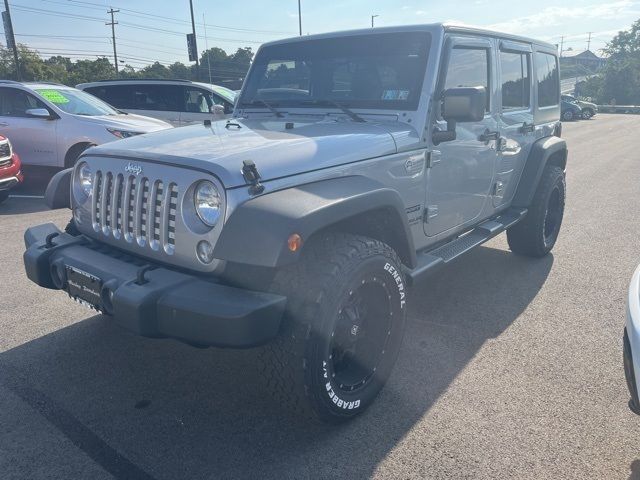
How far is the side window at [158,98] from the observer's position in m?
11.7

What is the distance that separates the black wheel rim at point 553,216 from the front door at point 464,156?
4.74ft

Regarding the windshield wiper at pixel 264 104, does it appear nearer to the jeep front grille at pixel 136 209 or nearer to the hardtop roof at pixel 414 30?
the hardtop roof at pixel 414 30

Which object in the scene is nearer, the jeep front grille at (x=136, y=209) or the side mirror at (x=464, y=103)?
the jeep front grille at (x=136, y=209)

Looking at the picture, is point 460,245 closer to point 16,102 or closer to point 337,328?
point 337,328

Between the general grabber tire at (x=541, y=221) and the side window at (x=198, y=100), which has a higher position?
the side window at (x=198, y=100)

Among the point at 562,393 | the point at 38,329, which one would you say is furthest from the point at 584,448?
the point at 38,329

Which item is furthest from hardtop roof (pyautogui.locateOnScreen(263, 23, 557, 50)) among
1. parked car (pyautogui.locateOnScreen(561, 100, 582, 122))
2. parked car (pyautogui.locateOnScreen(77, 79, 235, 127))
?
parked car (pyautogui.locateOnScreen(561, 100, 582, 122))

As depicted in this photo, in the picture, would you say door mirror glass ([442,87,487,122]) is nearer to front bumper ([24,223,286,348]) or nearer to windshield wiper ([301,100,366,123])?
windshield wiper ([301,100,366,123])

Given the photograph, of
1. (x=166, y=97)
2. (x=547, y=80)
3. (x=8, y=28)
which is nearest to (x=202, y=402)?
(x=547, y=80)

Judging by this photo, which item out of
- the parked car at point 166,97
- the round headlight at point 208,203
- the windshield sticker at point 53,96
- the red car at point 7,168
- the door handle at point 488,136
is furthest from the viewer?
the parked car at point 166,97

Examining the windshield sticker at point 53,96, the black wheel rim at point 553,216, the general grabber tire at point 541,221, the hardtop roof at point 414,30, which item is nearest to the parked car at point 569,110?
the black wheel rim at point 553,216

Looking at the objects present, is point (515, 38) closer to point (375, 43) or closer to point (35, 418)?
point (375, 43)

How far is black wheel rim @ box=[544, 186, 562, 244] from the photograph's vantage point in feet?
18.2

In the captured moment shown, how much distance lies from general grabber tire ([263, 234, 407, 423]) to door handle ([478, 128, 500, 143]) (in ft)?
5.46
